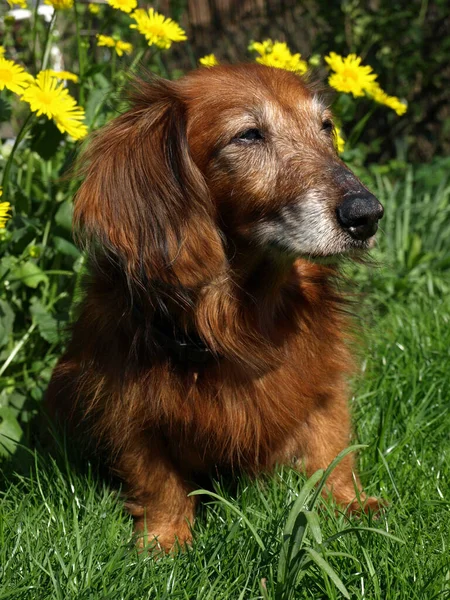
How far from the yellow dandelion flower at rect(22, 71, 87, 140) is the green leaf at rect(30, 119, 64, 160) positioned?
0.20 meters

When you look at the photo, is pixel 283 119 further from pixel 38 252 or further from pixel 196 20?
pixel 196 20

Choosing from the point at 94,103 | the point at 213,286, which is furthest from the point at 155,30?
the point at 213,286

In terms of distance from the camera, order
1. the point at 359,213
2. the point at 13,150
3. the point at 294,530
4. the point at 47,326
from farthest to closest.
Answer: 1. the point at 47,326
2. the point at 13,150
3. the point at 359,213
4. the point at 294,530

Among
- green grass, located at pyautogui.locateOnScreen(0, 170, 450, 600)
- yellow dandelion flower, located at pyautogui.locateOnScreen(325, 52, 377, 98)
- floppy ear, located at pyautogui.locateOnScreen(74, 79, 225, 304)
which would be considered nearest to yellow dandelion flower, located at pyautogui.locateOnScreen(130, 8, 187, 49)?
yellow dandelion flower, located at pyautogui.locateOnScreen(325, 52, 377, 98)

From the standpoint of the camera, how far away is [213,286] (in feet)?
8.25

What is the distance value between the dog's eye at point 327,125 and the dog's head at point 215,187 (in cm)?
15

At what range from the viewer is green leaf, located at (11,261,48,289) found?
317cm

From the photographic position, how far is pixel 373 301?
14.1ft

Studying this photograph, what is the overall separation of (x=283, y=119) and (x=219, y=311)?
646 millimetres

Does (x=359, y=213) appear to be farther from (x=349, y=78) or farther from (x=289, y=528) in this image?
(x=349, y=78)

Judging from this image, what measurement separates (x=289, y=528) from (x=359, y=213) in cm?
90

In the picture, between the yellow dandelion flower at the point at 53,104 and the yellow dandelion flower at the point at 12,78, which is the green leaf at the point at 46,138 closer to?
the yellow dandelion flower at the point at 53,104

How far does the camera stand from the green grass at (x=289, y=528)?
206cm

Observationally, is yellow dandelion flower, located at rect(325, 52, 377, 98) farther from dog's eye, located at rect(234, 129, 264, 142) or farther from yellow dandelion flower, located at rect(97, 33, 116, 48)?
dog's eye, located at rect(234, 129, 264, 142)
